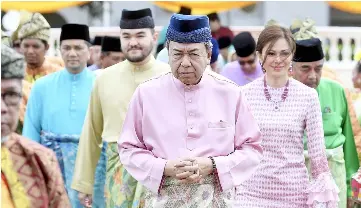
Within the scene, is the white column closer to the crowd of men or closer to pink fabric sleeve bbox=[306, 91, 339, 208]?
the crowd of men

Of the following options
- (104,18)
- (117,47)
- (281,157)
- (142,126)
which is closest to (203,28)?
(142,126)

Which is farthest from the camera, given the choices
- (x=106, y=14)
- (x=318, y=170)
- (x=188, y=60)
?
(x=106, y=14)

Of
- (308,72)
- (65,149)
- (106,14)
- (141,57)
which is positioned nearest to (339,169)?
(308,72)

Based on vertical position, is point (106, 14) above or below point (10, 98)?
below

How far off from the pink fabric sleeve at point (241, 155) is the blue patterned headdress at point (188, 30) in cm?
40

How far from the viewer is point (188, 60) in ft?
19.8

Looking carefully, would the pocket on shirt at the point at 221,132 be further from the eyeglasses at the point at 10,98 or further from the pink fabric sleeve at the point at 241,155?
the eyeglasses at the point at 10,98

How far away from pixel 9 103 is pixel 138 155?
1.25 metres

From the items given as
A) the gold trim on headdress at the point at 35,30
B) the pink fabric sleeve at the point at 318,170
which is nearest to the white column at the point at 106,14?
the gold trim on headdress at the point at 35,30

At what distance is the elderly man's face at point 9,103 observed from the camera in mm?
4922

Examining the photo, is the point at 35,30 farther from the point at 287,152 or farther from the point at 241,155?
the point at 241,155

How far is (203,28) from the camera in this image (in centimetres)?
615

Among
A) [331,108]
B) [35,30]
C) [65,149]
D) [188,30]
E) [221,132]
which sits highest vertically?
[188,30]

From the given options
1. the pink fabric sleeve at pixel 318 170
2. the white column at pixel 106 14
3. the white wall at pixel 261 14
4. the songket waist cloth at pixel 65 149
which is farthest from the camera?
the white wall at pixel 261 14
